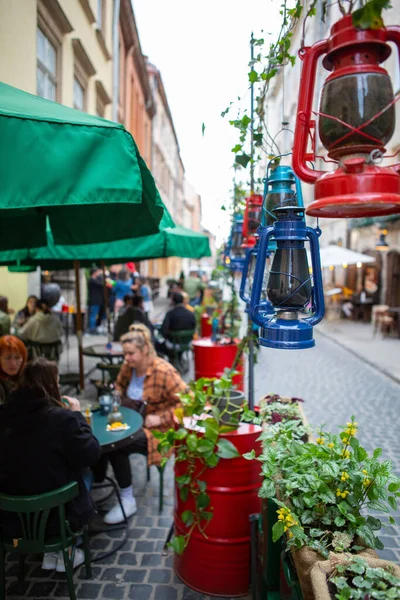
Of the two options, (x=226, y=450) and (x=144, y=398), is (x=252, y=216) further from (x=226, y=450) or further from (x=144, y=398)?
(x=144, y=398)

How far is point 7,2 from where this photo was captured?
6641 mm

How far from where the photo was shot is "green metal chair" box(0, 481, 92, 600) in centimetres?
256

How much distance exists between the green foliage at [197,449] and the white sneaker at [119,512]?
1072 mm

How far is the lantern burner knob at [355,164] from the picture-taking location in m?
1.22

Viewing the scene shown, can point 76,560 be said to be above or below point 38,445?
below

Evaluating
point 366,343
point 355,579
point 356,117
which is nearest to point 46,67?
point 356,117

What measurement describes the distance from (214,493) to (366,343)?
12257 mm

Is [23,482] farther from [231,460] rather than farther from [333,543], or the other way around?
[333,543]

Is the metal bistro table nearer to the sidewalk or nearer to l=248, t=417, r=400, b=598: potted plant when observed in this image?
l=248, t=417, r=400, b=598: potted plant

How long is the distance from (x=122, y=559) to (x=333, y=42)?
3.49 m

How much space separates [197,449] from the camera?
2766 millimetres

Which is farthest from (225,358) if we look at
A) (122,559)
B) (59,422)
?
(59,422)

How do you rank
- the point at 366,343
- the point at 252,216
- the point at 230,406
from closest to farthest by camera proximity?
the point at 230,406, the point at 252,216, the point at 366,343

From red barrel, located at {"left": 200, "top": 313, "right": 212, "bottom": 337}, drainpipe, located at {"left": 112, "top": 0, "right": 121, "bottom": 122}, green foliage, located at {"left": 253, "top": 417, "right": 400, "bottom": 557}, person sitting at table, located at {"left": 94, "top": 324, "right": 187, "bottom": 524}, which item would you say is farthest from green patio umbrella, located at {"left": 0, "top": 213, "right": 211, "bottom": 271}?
drainpipe, located at {"left": 112, "top": 0, "right": 121, "bottom": 122}
